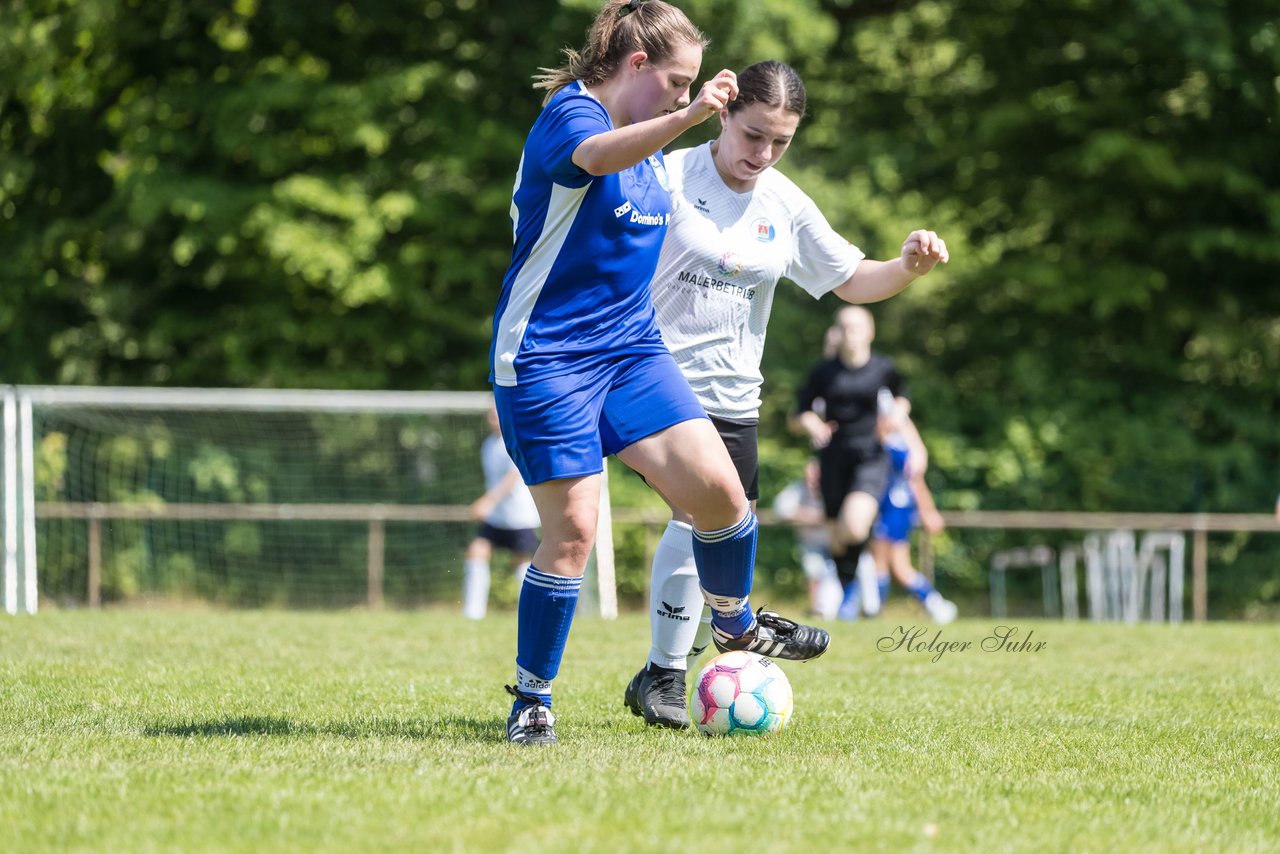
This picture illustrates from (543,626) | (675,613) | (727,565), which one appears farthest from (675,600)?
(543,626)

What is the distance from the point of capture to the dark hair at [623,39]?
4570 millimetres

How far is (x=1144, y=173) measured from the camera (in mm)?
17938

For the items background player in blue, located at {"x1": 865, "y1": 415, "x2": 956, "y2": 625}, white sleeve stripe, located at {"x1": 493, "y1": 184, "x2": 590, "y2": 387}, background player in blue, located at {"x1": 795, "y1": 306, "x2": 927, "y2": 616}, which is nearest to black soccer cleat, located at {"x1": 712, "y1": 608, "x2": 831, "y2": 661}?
white sleeve stripe, located at {"x1": 493, "y1": 184, "x2": 590, "y2": 387}

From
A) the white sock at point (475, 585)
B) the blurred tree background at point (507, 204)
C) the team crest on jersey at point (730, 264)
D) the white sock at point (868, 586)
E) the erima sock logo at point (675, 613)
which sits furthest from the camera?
the blurred tree background at point (507, 204)

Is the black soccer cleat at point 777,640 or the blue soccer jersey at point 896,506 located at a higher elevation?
the black soccer cleat at point 777,640

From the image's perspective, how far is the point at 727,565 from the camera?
5148 mm

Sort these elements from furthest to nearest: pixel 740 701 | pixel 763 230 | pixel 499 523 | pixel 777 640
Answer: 1. pixel 499 523
2. pixel 763 230
3. pixel 777 640
4. pixel 740 701

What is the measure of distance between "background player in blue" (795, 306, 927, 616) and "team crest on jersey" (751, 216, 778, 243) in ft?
19.3

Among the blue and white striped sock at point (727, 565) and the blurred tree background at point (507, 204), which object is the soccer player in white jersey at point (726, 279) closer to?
the blue and white striped sock at point (727, 565)

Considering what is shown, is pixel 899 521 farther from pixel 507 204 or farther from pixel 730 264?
pixel 730 264

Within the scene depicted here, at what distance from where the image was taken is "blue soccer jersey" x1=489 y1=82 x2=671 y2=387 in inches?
179

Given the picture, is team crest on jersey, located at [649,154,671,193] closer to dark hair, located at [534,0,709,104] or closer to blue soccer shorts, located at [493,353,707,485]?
dark hair, located at [534,0,709,104]

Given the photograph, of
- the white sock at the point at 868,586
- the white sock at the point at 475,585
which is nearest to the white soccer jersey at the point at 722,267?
the white sock at the point at 475,585

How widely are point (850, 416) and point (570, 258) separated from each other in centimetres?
718
